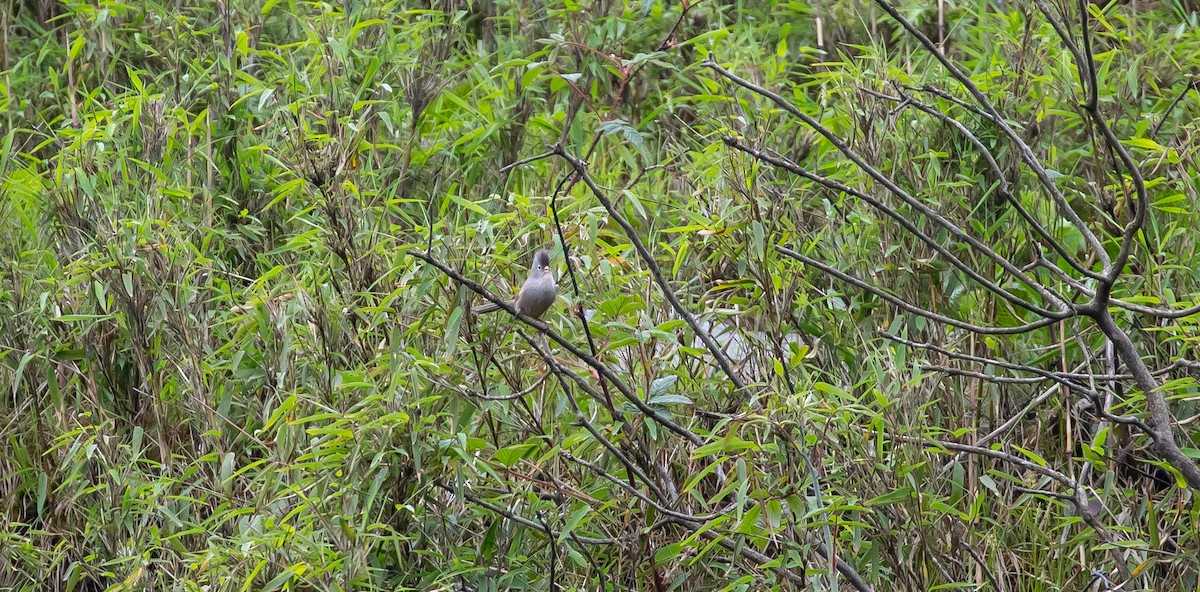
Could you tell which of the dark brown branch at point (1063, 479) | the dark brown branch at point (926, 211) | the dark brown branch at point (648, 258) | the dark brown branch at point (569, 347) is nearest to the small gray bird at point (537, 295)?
the dark brown branch at point (569, 347)

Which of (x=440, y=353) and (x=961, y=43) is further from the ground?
(x=440, y=353)

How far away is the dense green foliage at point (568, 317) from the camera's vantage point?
3.22 m

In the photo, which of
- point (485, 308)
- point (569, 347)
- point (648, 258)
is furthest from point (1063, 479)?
point (485, 308)

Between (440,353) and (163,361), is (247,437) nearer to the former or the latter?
(163,361)

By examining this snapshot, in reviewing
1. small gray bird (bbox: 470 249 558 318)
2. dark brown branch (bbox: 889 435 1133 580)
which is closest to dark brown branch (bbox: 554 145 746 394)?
small gray bird (bbox: 470 249 558 318)

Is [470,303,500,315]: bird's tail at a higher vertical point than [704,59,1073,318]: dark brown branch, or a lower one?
lower

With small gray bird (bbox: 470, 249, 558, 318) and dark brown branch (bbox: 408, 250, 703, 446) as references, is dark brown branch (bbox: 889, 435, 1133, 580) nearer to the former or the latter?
dark brown branch (bbox: 408, 250, 703, 446)

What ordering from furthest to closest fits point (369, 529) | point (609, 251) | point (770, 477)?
point (609, 251), point (369, 529), point (770, 477)

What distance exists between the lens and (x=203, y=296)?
4.33 m

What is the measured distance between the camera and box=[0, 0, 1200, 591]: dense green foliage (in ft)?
10.6

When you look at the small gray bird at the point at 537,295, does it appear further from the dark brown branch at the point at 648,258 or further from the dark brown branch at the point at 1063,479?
the dark brown branch at the point at 1063,479

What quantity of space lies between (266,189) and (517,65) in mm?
A: 1052

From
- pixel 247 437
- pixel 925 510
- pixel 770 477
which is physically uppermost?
pixel 770 477

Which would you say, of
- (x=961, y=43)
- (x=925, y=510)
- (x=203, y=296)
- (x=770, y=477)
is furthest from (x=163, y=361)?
(x=961, y=43)
